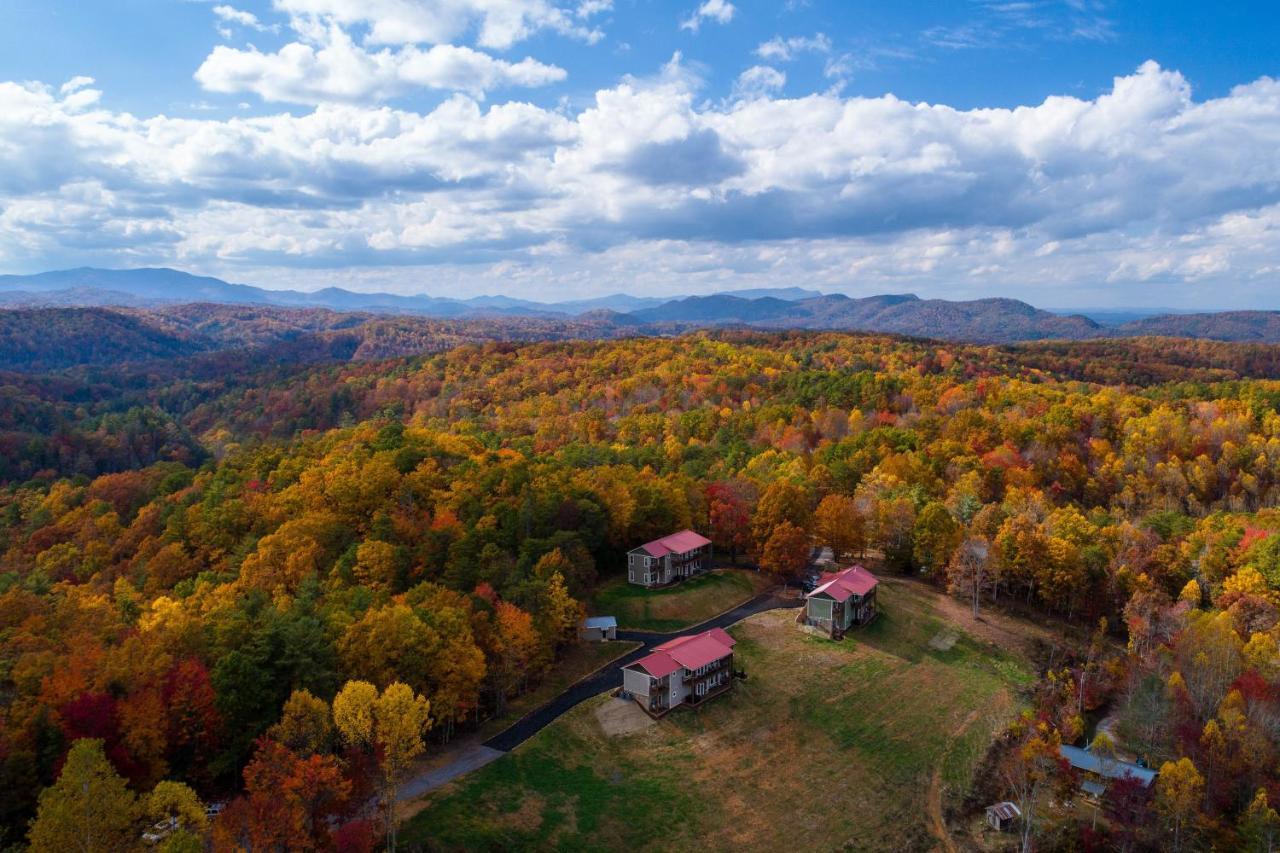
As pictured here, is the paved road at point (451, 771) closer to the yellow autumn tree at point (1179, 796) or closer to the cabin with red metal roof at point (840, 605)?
the cabin with red metal roof at point (840, 605)

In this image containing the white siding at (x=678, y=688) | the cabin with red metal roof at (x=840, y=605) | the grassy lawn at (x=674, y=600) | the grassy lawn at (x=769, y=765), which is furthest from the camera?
the grassy lawn at (x=674, y=600)

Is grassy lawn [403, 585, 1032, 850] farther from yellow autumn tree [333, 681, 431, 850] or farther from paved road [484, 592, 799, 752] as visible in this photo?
yellow autumn tree [333, 681, 431, 850]

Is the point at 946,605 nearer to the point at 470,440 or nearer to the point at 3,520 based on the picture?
the point at 470,440

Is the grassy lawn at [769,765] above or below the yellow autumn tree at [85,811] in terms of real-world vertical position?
below

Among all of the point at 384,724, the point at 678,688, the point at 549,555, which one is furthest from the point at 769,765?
the point at 384,724

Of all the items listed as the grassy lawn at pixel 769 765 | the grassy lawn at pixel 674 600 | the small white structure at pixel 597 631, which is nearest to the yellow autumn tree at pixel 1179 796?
the grassy lawn at pixel 769 765

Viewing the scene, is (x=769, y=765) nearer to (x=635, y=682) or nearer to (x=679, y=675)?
(x=679, y=675)
